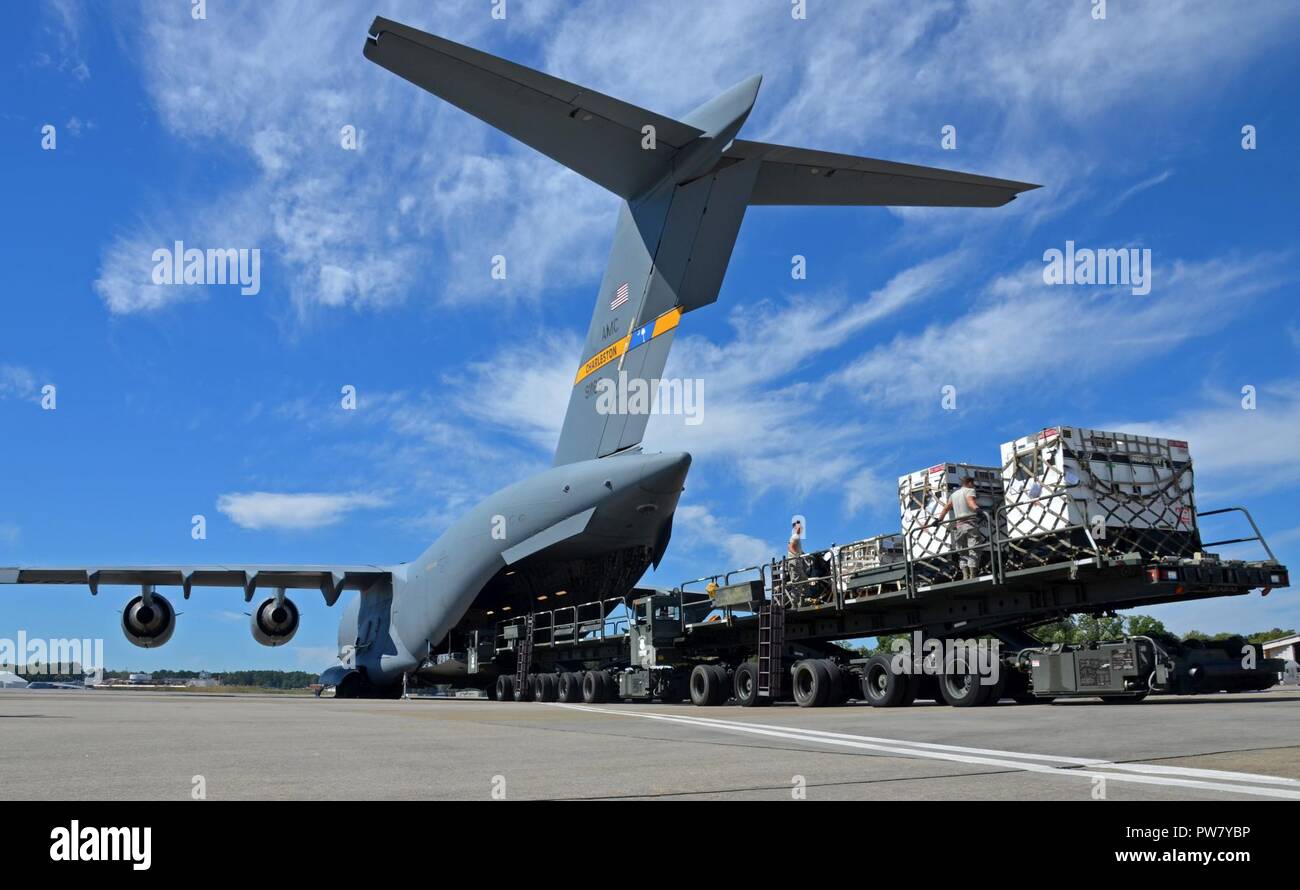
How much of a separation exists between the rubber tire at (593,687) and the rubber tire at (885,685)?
7.42 m

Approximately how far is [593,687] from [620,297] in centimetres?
860

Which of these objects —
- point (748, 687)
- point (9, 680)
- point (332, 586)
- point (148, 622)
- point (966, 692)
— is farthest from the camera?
point (9, 680)

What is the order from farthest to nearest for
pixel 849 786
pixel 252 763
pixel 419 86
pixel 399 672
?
pixel 399 672, pixel 419 86, pixel 252 763, pixel 849 786

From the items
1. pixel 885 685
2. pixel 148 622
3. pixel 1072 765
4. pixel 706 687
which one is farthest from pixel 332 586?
pixel 1072 765

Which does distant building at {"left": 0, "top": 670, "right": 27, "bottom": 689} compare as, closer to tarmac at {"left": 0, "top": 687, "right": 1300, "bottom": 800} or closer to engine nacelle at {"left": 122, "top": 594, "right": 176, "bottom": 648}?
engine nacelle at {"left": 122, "top": 594, "right": 176, "bottom": 648}

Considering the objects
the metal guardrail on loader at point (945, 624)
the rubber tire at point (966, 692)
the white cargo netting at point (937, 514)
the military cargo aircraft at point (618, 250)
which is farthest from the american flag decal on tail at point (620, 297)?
the rubber tire at point (966, 692)

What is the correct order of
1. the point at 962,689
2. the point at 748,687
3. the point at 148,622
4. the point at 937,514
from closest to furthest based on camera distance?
the point at 962,689, the point at 937,514, the point at 748,687, the point at 148,622

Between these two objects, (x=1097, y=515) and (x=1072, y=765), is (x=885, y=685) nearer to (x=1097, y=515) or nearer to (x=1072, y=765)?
(x=1097, y=515)

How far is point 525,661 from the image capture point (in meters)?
23.6

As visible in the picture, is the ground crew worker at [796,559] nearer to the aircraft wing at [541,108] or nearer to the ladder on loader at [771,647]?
the ladder on loader at [771,647]
